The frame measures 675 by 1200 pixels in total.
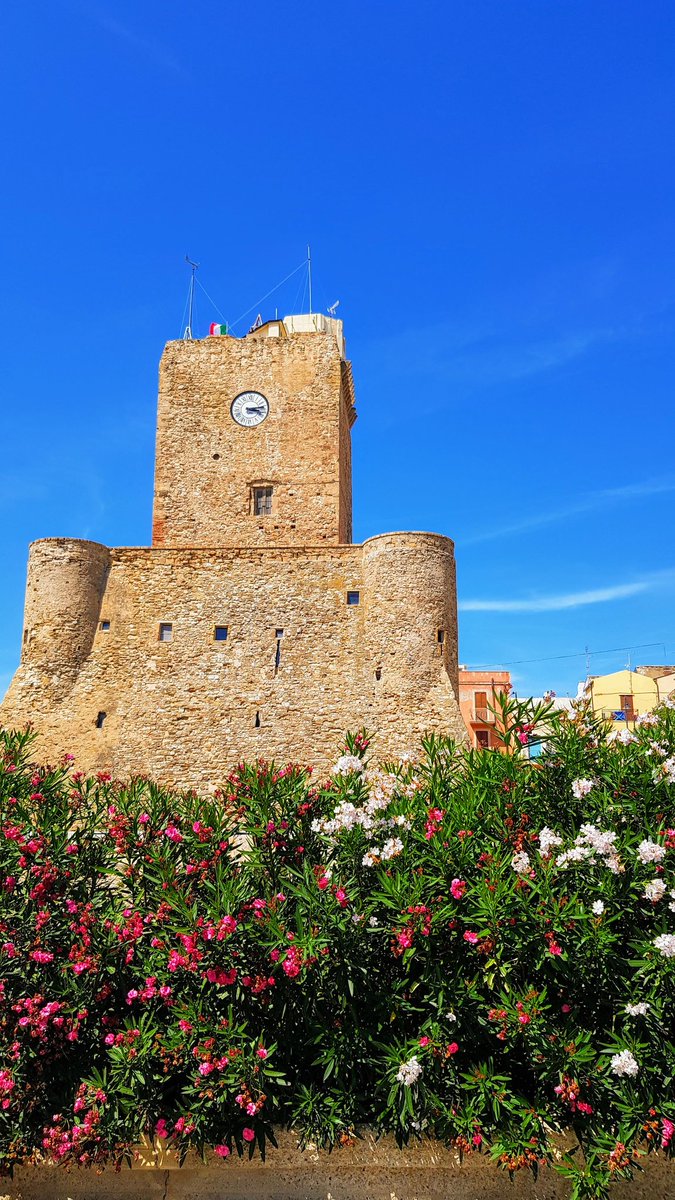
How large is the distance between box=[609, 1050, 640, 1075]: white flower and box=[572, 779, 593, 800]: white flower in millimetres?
2148

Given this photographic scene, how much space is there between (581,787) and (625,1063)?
2.28 meters

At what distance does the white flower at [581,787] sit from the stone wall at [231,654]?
47.9ft

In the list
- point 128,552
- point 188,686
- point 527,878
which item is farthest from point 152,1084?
point 128,552

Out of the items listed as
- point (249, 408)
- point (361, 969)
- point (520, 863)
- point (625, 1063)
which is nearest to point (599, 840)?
point (520, 863)

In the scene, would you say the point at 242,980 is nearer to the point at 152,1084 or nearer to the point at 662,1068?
the point at 152,1084

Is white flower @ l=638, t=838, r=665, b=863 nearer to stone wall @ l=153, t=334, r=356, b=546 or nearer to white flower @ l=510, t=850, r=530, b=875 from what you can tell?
white flower @ l=510, t=850, r=530, b=875

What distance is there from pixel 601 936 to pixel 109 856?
495 centimetres

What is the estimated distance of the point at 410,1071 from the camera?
24.8 ft

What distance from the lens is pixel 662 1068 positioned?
25.6ft

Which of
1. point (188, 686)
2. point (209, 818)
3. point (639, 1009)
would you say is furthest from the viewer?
point (188, 686)

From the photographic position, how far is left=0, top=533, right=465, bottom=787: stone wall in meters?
23.8

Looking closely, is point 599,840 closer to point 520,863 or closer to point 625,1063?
point 520,863

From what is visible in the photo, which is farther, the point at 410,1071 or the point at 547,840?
the point at 547,840

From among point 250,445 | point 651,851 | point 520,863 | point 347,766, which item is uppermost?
point 250,445
